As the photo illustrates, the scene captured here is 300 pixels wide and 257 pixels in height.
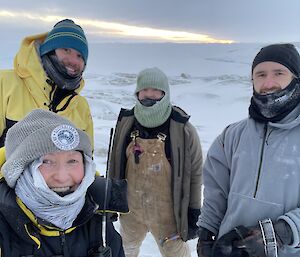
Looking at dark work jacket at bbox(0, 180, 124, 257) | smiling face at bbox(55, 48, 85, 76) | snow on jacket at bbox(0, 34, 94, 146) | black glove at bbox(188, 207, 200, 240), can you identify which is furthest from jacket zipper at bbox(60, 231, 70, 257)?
black glove at bbox(188, 207, 200, 240)

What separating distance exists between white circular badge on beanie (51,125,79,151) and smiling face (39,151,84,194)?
40 millimetres

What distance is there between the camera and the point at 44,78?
8.71 ft

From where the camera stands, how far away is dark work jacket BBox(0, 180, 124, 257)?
1.52m

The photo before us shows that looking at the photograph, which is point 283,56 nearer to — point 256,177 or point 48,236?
point 256,177

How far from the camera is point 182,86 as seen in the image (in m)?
19.6

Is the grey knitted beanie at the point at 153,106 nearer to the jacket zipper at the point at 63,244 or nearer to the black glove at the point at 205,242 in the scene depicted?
the black glove at the point at 205,242

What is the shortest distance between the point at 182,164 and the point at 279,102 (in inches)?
42.0

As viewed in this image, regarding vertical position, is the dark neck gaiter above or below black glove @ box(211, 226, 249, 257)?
above

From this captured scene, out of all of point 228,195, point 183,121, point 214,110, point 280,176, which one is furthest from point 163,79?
point 214,110

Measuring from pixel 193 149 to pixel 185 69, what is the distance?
83.4 ft

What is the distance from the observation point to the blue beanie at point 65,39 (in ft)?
8.88

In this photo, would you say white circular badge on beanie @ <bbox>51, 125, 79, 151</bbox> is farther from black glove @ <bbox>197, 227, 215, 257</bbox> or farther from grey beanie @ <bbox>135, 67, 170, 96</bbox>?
grey beanie @ <bbox>135, 67, 170, 96</bbox>

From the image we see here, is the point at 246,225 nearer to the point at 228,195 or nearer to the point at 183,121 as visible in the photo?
the point at 228,195

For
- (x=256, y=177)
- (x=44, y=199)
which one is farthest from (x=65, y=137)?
(x=256, y=177)
